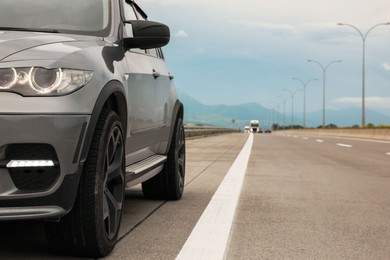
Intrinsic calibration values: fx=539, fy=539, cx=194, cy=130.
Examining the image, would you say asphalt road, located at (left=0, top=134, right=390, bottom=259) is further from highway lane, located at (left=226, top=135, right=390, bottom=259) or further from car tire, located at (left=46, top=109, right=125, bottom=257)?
car tire, located at (left=46, top=109, right=125, bottom=257)

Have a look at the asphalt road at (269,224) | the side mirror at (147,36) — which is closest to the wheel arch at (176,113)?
the asphalt road at (269,224)

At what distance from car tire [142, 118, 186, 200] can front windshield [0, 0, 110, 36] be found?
193 centimetres

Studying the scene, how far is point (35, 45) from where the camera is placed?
3025 millimetres

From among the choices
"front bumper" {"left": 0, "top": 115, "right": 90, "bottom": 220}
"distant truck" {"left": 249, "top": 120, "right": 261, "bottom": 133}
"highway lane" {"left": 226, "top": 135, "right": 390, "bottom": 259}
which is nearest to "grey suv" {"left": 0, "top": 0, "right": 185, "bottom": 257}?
"front bumper" {"left": 0, "top": 115, "right": 90, "bottom": 220}

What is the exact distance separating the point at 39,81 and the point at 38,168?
1.51 feet

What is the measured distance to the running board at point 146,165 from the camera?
4.10 metres

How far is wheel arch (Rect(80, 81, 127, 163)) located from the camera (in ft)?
9.91

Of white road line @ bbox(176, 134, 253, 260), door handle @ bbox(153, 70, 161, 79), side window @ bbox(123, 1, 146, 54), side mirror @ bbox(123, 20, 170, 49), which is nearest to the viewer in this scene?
white road line @ bbox(176, 134, 253, 260)

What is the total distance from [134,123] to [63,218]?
120 cm

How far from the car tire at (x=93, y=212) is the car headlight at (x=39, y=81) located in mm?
369

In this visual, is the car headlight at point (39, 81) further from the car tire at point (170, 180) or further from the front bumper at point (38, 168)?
the car tire at point (170, 180)

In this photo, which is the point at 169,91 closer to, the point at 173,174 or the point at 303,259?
the point at 173,174

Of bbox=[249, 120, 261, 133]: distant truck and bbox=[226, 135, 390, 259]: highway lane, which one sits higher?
bbox=[226, 135, 390, 259]: highway lane

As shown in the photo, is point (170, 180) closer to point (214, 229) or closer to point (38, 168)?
point (214, 229)
